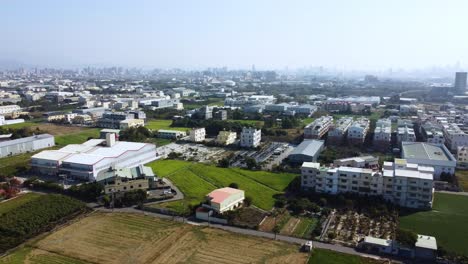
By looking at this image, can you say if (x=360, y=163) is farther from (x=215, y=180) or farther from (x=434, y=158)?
(x=215, y=180)

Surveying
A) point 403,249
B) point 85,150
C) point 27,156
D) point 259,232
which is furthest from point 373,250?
point 27,156

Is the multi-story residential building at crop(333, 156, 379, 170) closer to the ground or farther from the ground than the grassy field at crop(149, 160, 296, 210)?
farther from the ground

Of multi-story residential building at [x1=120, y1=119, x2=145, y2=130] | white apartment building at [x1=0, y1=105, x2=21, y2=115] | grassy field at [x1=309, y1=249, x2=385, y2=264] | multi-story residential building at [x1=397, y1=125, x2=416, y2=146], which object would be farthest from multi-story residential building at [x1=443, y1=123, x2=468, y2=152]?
white apartment building at [x1=0, y1=105, x2=21, y2=115]

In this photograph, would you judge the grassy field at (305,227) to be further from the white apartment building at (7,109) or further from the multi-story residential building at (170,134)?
the white apartment building at (7,109)

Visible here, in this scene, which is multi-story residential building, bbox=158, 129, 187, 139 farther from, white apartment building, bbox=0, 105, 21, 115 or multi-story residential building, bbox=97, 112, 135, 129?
white apartment building, bbox=0, 105, 21, 115

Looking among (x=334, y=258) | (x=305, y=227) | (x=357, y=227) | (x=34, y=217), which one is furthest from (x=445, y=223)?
(x=34, y=217)

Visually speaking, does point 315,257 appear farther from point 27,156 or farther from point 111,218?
point 27,156

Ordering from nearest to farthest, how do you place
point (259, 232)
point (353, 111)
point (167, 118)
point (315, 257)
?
point (315, 257) < point (259, 232) < point (167, 118) < point (353, 111)
